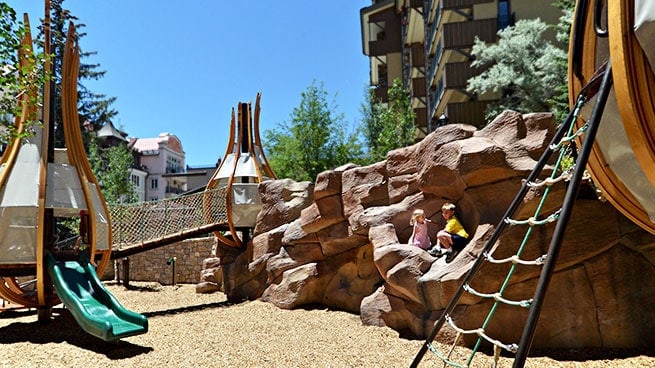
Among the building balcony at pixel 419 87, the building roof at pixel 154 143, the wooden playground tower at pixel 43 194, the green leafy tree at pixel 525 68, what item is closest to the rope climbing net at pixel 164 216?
the wooden playground tower at pixel 43 194

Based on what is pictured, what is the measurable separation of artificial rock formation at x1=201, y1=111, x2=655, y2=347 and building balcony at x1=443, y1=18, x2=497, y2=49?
10.4 metres

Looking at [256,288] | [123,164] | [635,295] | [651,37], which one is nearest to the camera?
[651,37]

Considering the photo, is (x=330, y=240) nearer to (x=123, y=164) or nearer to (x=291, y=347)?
(x=291, y=347)

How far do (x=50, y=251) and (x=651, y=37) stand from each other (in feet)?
28.4

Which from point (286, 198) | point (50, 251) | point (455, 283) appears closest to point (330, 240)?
point (286, 198)

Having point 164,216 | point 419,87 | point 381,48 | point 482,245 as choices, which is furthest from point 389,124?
point 482,245

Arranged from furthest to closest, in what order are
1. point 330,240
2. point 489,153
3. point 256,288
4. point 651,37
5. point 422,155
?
point 256,288 < point 330,240 < point 422,155 < point 489,153 < point 651,37

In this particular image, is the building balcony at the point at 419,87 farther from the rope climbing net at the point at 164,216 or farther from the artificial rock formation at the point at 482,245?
the artificial rock formation at the point at 482,245

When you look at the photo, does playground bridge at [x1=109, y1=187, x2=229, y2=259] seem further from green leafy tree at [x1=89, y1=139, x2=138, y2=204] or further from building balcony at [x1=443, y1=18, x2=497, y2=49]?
green leafy tree at [x1=89, y1=139, x2=138, y2=204]

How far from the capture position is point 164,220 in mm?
12375

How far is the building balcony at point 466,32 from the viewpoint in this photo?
17625mm

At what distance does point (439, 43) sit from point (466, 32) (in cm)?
212

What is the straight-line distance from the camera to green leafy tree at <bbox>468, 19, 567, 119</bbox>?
15234 mm

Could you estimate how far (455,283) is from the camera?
19.9ft
